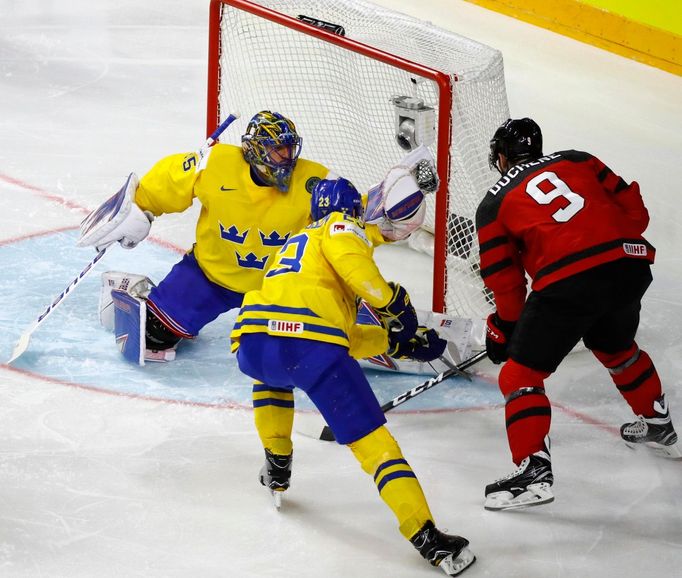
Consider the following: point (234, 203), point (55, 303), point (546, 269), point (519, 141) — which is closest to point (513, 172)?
point (519, 141)

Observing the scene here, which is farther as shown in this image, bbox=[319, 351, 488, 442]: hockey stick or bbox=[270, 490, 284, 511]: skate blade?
bbox=[319, 351, 488, 442]: hockey stick

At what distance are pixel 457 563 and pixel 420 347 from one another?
2.23 ft

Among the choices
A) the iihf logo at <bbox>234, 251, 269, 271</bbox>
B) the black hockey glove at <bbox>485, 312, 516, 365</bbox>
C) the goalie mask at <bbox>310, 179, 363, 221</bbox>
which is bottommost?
the iihf logo at <bbox>234, 251, 269, 271</bbox>

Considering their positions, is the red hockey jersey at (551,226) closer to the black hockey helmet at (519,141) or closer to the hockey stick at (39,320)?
the black hockey helmet at (519,141)

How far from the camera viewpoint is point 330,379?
2871 millimetres

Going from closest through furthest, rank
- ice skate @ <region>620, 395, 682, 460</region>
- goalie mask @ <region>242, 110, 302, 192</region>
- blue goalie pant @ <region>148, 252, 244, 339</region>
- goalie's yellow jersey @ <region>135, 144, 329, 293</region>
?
ice skate @ <region>620, 395, 682, 460</region> < goalie mask @ <region>242, 110, 302, 192</region> < goalie's yellow jersey @ <region>135, 144, 329, 293</region> < blue goalie pant @ <region>148, 252, 244, 339</region>

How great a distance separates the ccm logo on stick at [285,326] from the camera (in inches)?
114

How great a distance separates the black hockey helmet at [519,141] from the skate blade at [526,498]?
34.5 inches

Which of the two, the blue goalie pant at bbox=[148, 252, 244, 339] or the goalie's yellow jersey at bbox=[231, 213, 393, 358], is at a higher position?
the goalie's yellow jersey at bbox=[231, 213, 393, 358]

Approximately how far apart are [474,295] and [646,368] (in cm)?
96

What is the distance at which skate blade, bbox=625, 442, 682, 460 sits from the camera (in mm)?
3496

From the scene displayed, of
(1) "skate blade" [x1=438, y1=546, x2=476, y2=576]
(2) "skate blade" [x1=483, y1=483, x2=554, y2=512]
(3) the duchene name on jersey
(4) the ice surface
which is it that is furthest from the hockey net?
(1) "skate blade" [x1=438, y1=546, x2=476, y2=576]

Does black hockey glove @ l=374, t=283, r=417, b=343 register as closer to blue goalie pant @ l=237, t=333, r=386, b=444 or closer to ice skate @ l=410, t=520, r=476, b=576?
blue goalie pant @ l=237, t=333, r=386, b=444

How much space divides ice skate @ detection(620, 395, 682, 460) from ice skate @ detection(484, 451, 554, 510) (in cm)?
53
